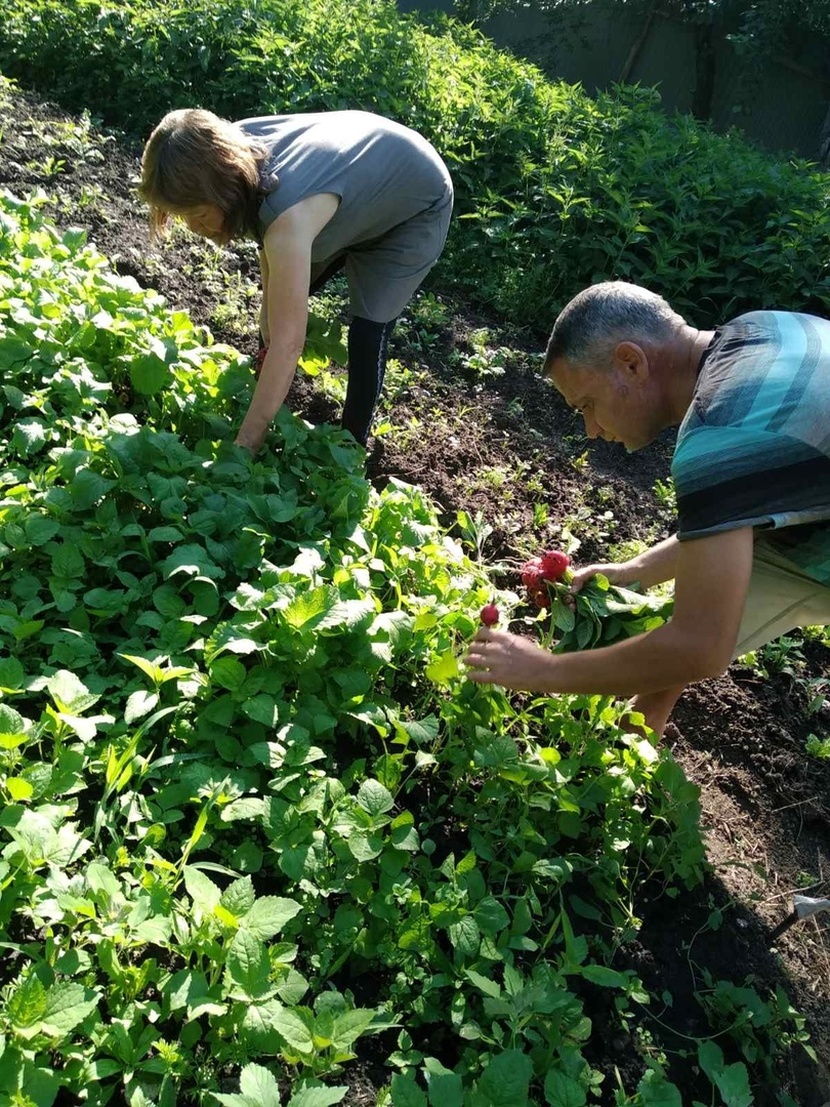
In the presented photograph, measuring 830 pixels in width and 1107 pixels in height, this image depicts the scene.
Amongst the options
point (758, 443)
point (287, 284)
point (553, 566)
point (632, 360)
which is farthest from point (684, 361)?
point (287, 284)

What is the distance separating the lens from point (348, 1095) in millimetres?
1635

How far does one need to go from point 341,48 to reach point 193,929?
22.1 feet

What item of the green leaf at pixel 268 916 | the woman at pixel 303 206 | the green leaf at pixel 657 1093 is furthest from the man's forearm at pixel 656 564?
the green leaf at pixel 268 916

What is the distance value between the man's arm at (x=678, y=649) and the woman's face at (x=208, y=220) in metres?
1.48

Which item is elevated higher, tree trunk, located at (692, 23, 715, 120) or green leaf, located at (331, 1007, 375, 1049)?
tree trunk, located at (692, 23, 715, 120)

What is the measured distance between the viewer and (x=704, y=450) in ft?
5.69

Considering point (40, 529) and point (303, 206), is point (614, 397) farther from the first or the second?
point (40, 529)

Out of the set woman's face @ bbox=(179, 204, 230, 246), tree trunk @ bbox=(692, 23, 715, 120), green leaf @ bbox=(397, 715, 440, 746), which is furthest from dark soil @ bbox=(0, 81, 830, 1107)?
tree trunk @ bbox=(692, 23, 715, 120)

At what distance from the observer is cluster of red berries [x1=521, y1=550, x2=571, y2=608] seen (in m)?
2.41

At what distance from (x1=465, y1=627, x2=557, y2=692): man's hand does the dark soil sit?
0.69 m

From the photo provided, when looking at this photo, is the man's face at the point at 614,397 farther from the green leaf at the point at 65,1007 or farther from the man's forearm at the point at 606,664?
the green leaf at the point at 65,1007

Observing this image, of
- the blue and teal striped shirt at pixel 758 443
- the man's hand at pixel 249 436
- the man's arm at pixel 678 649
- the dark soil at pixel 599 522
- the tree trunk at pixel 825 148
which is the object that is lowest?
the dark soil at pixel 599 522

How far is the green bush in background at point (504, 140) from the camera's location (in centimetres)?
513

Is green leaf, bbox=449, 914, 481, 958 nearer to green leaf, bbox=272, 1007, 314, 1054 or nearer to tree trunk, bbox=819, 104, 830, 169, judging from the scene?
green leaf, bbox=272, 1007, 314, 1054
